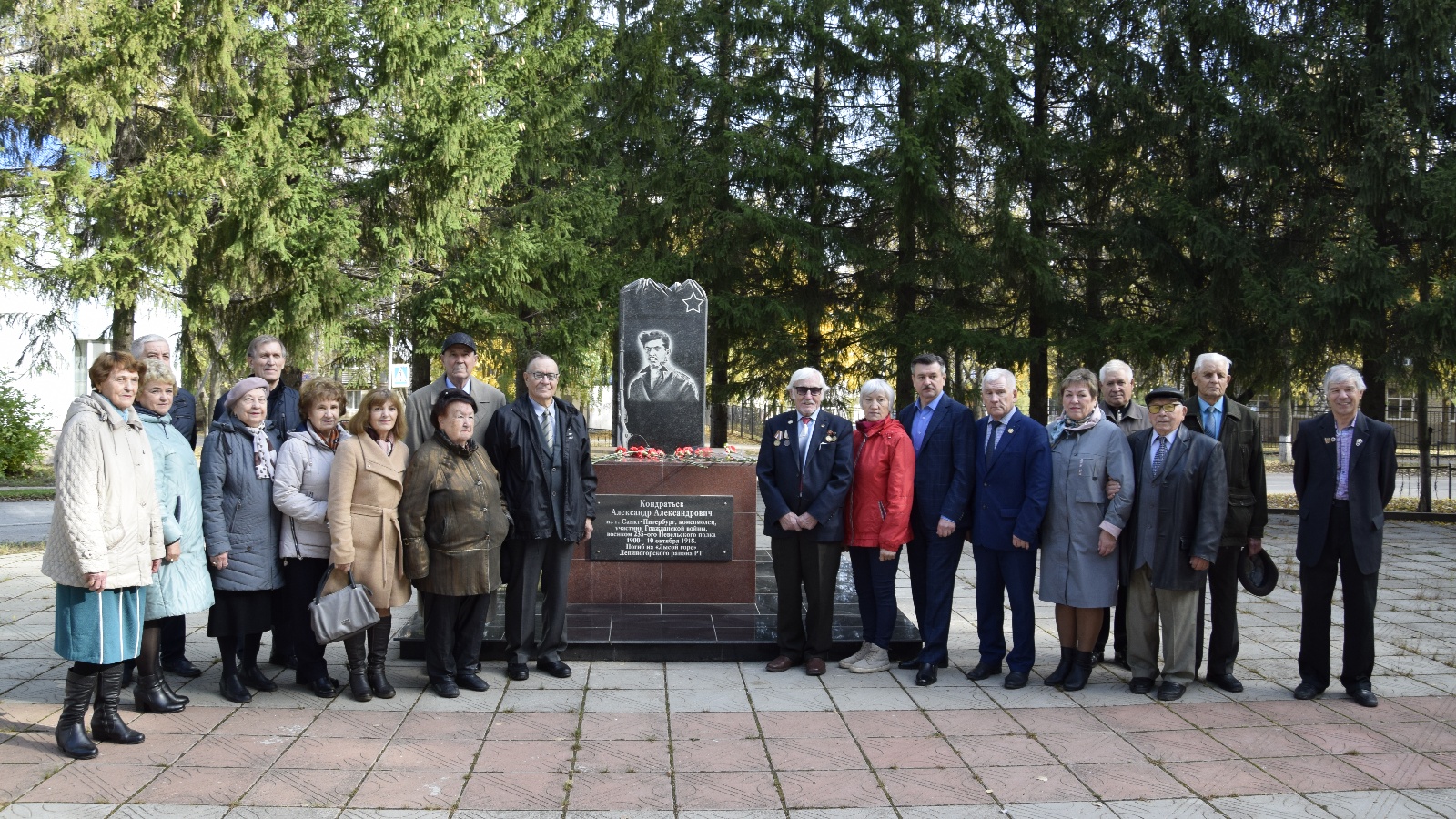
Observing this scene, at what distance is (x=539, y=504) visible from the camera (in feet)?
18.9

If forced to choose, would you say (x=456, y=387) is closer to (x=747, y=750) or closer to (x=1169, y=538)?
(x=747, y=750)

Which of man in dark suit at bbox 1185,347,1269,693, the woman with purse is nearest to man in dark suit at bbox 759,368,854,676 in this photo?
man in dark suit at bbox 1185,347,1269,693

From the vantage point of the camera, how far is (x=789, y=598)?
6.06 meters

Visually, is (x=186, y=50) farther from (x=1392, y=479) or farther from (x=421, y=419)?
(x=1392, y=479)

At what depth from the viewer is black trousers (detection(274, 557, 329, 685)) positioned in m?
5.47

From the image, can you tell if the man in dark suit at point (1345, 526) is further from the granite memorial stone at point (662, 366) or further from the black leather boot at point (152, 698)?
the black leather boot at point (152, 698)

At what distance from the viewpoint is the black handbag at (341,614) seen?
5031 mm

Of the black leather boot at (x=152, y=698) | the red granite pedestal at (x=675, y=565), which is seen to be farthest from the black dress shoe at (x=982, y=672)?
the black leather boot at (x=152, y=698)

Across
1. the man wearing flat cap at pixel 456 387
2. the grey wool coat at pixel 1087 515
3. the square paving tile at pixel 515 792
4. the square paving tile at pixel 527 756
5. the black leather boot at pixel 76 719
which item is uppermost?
the man wearing flat cap at pixel 456 387

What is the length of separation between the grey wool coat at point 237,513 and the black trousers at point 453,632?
0.80 m

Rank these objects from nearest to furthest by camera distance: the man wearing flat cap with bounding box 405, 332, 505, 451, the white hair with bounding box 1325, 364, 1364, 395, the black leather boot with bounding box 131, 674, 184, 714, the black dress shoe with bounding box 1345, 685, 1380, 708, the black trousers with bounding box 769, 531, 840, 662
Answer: the black leather boot with bounding box 131, 674, 184, 714, the black dress shoe with bounding box 1345, 685, 1380, 708, the white hair with bounding box 1325, 364, 1364, 395, the black trousers with bounding box 769, 531, 840, 662, the man wearing flat cap with bounding box 405, 332, 505, 451

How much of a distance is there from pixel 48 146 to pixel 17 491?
5006 mm

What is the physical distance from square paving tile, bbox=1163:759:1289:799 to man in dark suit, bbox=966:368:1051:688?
133 cm

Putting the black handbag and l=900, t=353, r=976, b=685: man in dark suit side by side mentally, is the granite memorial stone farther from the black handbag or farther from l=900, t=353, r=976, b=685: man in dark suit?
the black handbag
